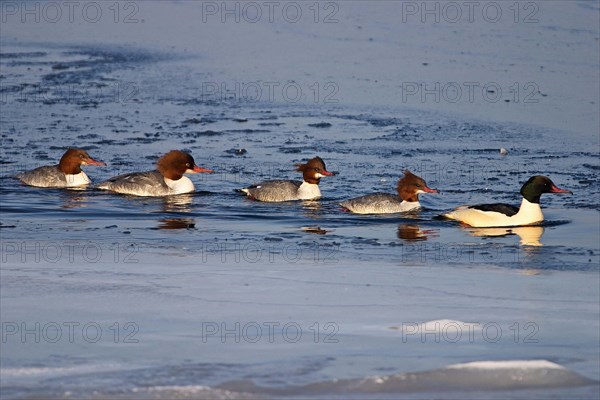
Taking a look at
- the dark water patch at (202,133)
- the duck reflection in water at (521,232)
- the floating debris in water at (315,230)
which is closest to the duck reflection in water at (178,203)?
the floating debris in water at (315,230)

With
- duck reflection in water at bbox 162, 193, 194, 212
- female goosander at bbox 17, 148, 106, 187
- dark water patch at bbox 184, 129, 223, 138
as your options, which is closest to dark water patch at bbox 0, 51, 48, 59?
dark water patch at bbox 184, 129, 223, 138

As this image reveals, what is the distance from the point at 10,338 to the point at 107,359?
29.2 inches

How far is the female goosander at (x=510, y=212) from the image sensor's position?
11.9 m

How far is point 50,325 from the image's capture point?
747cm

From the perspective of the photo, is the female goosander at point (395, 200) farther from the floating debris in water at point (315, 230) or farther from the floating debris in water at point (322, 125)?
the floating debris in water at point (322, 125)

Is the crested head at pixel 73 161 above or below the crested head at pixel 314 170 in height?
above

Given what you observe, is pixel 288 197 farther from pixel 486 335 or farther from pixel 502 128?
pixel 486 335

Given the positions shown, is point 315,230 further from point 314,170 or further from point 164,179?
point 164,179

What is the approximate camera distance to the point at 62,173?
557 inches

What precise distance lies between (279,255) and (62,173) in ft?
15.7

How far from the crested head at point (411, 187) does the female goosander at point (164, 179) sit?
2.41 m

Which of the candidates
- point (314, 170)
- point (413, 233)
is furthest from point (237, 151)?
point (413, 233)

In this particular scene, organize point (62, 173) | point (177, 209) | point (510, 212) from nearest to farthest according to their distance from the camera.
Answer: point (510, 212) < point (177, 209) < point (62, 173)

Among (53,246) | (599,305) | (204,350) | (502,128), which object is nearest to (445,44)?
(502,128)
